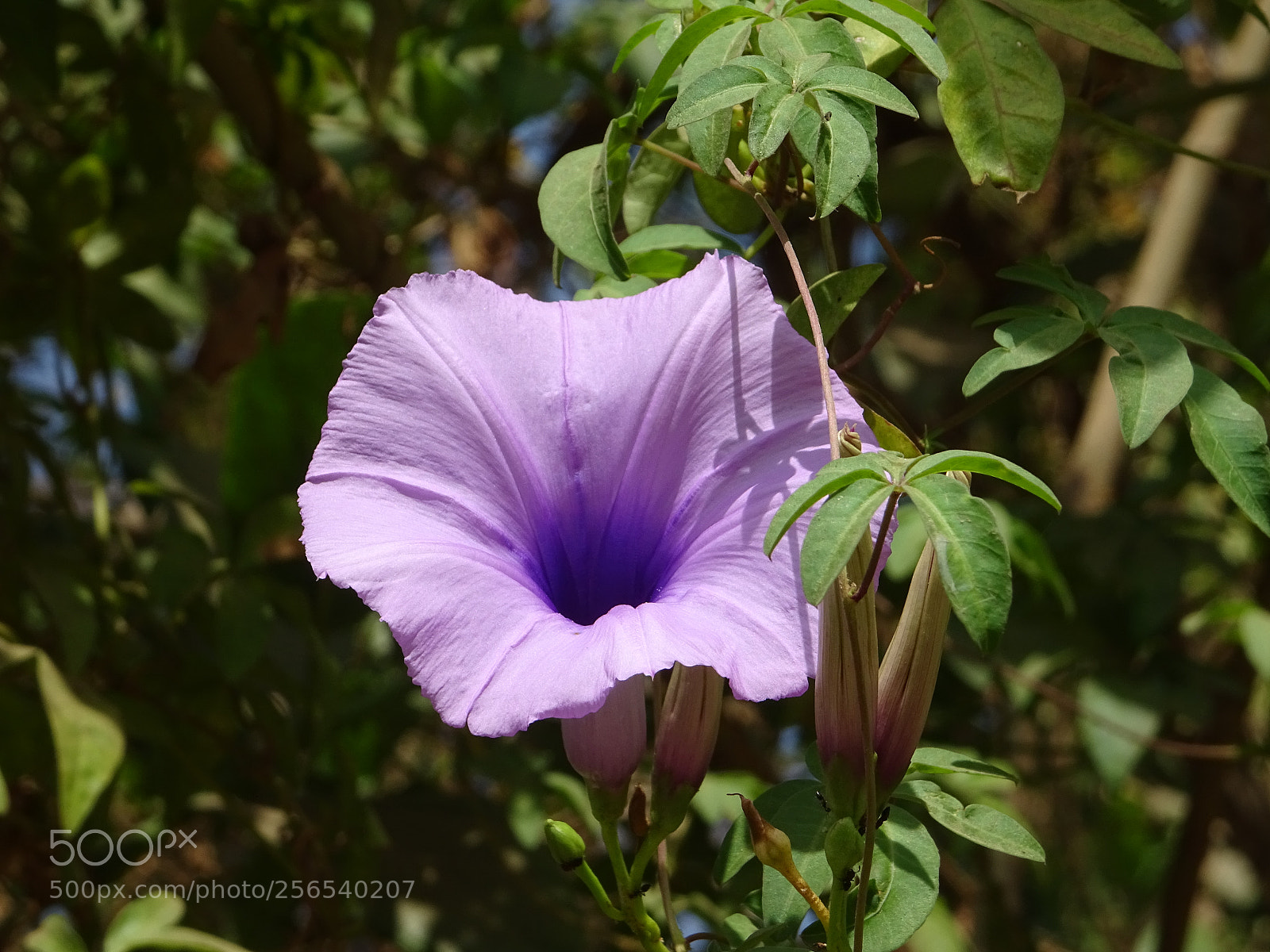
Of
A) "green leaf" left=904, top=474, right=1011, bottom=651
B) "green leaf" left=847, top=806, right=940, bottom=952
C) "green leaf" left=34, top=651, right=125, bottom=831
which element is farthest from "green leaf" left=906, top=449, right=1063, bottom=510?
"green leaf" left=34, top=651, right=125, bottom=831

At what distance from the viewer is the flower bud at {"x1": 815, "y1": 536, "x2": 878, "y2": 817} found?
62cm

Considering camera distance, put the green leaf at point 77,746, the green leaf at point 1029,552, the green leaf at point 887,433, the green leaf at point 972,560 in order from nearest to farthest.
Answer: the green leaf at point 972,560, the green leaf at point 887,433, the green leaf at point 77,746, the green leaf at point 1029,552

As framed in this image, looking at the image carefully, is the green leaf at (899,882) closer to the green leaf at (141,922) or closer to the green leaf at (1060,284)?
the green leaf at (1060,284)

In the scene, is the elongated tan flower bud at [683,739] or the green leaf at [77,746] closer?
the elongated tan flower bud at [683,739]

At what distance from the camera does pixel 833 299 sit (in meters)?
0.77

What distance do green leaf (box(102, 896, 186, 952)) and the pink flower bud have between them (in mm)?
652

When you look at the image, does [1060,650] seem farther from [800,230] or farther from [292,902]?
[292,902]

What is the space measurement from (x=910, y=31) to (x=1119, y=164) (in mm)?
2382

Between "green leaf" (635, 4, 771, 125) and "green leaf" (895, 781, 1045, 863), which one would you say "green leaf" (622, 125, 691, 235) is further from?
"green leaf" (895, 781, 1045, 863)

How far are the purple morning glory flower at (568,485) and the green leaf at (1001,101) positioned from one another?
0.21 metres

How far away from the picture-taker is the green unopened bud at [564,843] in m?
0.71

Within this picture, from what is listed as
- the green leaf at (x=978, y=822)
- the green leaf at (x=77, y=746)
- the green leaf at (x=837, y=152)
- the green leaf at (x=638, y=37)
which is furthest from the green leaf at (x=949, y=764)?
the green leaf at (x=77, y=746)

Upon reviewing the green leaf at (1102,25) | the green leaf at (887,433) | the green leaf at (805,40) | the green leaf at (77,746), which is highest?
the green leaf at (1102,25)

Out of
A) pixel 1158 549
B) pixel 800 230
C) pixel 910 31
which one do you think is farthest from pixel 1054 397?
pixel 910 31
